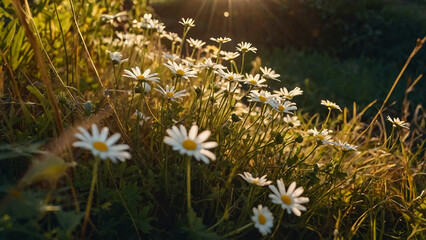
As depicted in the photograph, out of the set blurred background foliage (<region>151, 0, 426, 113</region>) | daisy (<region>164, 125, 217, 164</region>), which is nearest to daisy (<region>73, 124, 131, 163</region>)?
daisy (<region>164, 125, 217, 164</region>)

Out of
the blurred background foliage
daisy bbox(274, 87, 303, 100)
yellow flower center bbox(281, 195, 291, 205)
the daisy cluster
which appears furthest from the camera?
the blurred background foliage

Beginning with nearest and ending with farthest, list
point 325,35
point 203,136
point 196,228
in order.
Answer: point 203,136
point 196,228
point 325,35

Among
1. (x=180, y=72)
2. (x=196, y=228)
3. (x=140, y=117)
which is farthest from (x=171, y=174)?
(x=196, y=228)

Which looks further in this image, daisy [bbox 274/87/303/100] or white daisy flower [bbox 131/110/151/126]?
daisy [bbox 274/87/303/100]

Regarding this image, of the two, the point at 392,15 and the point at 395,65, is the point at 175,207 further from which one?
the point at 392,15

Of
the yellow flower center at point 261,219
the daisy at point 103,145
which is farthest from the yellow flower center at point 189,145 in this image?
the yellow flower center at point 261,219

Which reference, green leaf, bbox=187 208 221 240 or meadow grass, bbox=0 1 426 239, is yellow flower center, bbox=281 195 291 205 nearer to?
meadow grass, bbox=0 1 426 239

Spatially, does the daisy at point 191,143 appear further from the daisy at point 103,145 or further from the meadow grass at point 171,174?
the daisy at point 103,145

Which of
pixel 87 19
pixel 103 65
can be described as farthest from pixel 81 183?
pixel 87 19

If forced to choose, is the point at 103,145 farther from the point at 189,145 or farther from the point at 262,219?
the point at 262,219
